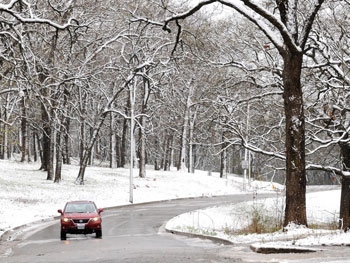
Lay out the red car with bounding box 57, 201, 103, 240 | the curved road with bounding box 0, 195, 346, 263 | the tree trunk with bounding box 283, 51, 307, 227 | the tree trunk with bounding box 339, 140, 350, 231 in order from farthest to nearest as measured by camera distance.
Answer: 1. the tree trunk with bounding box 339, 140, 350, 231
2. the red car with bounding box 57, 201, 103, 240
3. the tree trunk with bounding box 283, 51, 307, 227
4. the curved road with bounding box 0, 195, 346, 263

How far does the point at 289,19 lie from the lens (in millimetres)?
15602

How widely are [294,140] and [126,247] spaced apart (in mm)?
5627

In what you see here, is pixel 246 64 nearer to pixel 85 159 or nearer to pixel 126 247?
pixel 126 247

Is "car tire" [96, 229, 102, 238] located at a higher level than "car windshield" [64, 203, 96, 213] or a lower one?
lower

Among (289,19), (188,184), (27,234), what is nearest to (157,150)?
(188,184)

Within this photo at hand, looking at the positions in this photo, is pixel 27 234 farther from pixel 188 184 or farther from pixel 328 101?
pixel 188 184

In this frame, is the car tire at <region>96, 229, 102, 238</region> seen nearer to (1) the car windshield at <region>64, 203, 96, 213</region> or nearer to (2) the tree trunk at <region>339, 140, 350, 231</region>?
(1) the car windshield at <region>64, 203, 96, 213</region>

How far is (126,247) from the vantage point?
16000mm

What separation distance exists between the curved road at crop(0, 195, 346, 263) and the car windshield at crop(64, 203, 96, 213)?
1.01 metres

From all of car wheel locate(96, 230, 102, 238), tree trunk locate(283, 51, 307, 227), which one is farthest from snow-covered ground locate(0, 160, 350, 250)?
car wheel locate(96, 230, 102, 238)

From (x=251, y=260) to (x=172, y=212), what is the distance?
22381 millimetres

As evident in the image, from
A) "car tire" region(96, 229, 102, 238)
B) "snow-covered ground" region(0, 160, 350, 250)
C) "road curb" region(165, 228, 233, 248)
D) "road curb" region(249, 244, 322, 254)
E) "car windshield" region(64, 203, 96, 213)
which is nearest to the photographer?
"road curb" region(249, 244, 322, 254)

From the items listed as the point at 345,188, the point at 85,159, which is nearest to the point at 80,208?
the point at 345,188

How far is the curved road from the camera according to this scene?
12.5m
